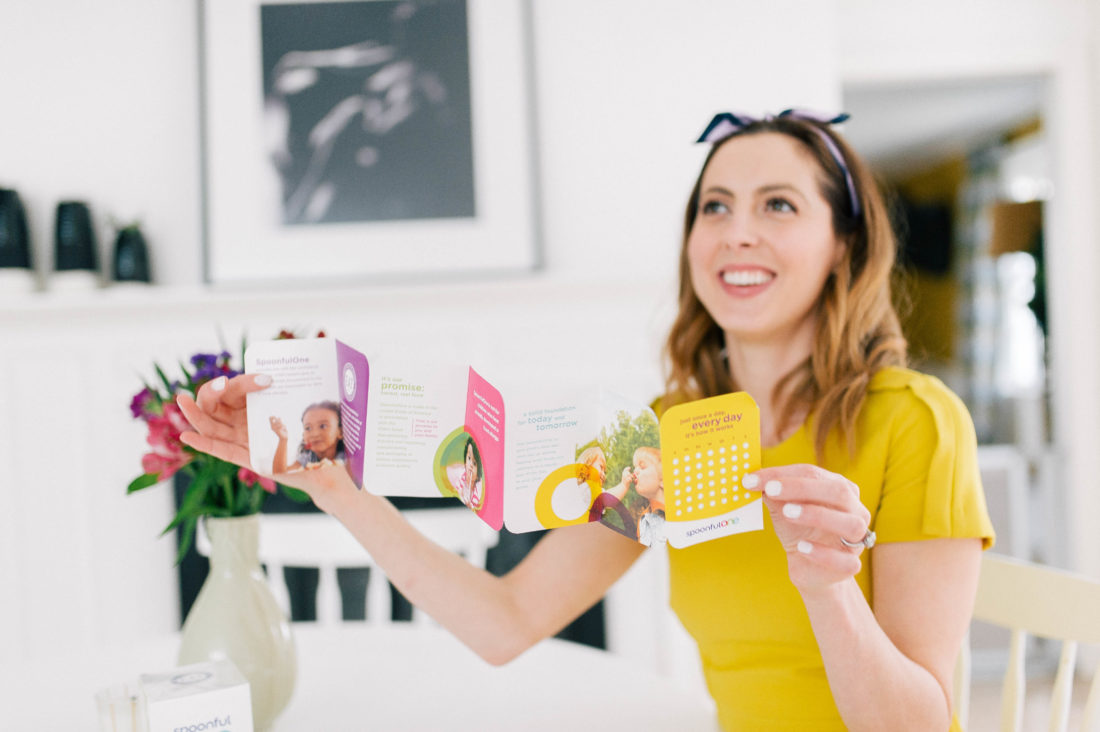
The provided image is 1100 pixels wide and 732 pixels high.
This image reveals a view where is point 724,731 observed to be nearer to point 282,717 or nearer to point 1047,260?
point 282,717

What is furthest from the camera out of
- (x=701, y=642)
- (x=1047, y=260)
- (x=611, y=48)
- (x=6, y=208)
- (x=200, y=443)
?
(x=1047, y=260)

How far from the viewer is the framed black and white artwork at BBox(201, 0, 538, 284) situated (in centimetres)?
202

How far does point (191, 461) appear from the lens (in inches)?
38.3

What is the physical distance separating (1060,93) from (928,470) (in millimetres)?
2199

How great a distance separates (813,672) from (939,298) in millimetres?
5900

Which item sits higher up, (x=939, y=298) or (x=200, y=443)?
(x=939, y=298)

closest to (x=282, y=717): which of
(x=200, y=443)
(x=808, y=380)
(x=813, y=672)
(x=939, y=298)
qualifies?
(x=200, y=443)

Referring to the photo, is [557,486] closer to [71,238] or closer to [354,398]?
[354,398]

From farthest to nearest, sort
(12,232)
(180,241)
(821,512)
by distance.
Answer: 1. (180,241)
2. (12,232)
3. (821,512)

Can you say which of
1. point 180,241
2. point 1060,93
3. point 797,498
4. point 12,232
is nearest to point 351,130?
point 180,241

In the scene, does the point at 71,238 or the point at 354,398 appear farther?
the point at 71,238

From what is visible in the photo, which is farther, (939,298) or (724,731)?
(939,298)

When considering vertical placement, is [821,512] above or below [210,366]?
below

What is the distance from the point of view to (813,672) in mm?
1015
